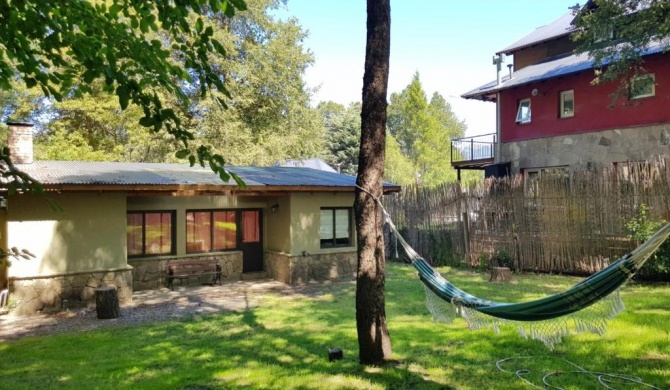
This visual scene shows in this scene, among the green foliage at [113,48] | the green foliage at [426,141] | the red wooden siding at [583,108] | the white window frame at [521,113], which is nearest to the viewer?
the green foliage at [113,48]

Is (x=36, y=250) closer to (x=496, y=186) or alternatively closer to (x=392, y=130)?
(x=496, y=186)

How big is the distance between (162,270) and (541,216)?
31.6 ft

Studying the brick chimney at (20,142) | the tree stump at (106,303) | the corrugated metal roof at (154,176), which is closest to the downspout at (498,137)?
the corrugated metal roof at (154,176)

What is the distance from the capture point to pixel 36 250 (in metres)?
9.45

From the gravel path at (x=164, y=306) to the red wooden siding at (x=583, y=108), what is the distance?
400 inches

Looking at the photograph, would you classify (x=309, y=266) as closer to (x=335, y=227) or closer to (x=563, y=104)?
(x=335, y=227)

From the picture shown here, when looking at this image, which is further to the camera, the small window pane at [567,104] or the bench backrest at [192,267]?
the small window pane at [567,104]

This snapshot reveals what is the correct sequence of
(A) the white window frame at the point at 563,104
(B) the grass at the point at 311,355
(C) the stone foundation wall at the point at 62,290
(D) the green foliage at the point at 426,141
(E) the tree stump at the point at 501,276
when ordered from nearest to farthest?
(B) the grass at the point at 311,355, (C) the stone foundation wall at the point at 62,290, (E) the tree stump at the point at 501,276, (A) the white window frame at the point at 563,104, (D) the green foliage at the point at 426,141

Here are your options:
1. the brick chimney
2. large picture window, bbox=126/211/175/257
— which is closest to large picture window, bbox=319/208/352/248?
large picture window, bbox=126/211/175/257

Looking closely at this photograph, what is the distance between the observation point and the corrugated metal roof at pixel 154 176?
970 centimetres

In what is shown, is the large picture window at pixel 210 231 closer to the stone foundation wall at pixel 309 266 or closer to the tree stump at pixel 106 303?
the stone foundation wall at pixel 309 266

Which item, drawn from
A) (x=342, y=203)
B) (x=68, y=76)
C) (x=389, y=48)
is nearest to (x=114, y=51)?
(x=68, y=76)

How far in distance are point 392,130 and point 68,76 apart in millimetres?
60424

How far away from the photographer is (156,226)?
478 inches
